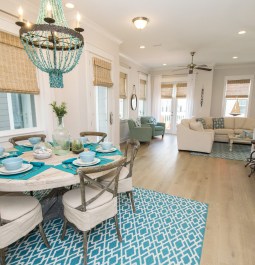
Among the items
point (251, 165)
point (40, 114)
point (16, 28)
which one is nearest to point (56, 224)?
point (40, 114)

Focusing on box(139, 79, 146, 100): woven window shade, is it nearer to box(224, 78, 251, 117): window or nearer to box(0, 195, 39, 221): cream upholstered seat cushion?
box(224, 78, 251, 117): window

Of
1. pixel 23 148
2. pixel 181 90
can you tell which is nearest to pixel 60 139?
pixel 23 148

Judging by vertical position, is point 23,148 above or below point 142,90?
below

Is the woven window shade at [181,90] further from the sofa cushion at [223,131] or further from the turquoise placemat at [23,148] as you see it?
the turquoise placemat at [23,148]

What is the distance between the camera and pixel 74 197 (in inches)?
67.0

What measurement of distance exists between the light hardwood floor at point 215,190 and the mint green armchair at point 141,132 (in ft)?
3.02

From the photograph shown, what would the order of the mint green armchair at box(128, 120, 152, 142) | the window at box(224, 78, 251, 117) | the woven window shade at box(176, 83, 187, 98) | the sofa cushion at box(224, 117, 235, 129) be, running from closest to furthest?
1. the mint green armchair at box(128, 120, 152, 142)
2. the sofa cushion at box(224, 117, 235, 129)
3. the window at box(224, 78, 251, 117)
4. the woven window shade at box(176, 83, 187, 98)

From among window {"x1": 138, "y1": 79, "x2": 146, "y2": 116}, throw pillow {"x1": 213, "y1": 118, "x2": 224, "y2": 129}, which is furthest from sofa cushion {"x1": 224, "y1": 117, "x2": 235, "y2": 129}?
window {"x1": 138, "y1": 79, "x2": 146, "y2": 116}

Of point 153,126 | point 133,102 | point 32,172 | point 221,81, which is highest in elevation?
point 221,81

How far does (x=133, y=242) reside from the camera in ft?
5.92

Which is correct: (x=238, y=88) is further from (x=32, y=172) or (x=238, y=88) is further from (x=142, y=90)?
(x=32, y=172)

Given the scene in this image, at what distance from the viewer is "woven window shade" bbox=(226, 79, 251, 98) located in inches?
273

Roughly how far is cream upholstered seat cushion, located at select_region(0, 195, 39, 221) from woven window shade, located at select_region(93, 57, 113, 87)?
2.67 metres

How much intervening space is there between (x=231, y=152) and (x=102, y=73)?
425 centimetres
